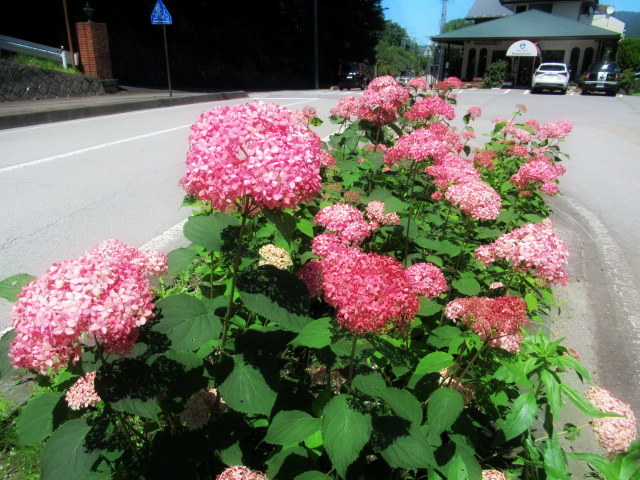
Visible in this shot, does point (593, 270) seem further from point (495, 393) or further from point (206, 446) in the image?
point (206, 446)

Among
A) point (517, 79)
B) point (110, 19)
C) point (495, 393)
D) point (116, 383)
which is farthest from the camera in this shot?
point (517, 79)

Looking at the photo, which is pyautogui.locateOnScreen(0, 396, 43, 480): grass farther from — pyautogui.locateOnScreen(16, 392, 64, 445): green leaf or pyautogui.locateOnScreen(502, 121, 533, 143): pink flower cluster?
pyautogui.locateOnScreen(502, 121, 533, 143): pink flower cluster

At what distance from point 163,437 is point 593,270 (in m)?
4.51

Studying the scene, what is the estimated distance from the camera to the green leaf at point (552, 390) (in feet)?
4.66

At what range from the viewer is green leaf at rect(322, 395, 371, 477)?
1.22m

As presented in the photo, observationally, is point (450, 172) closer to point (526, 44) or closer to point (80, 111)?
point (80, 111)

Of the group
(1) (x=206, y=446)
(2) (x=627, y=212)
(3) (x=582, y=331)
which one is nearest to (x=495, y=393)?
(1) (x=206, y=446)

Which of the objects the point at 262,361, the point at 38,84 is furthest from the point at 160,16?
the point at 262,361

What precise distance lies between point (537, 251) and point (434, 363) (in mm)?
820

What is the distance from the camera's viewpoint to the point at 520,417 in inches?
60.2

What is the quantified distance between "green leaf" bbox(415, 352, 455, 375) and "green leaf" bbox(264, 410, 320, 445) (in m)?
0.43

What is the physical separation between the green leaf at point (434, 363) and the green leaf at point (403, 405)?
6.7 inches

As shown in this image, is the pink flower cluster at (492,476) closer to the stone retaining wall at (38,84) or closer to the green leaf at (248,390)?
the green leaf at (248,390)

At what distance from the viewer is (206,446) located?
61.1 inches
